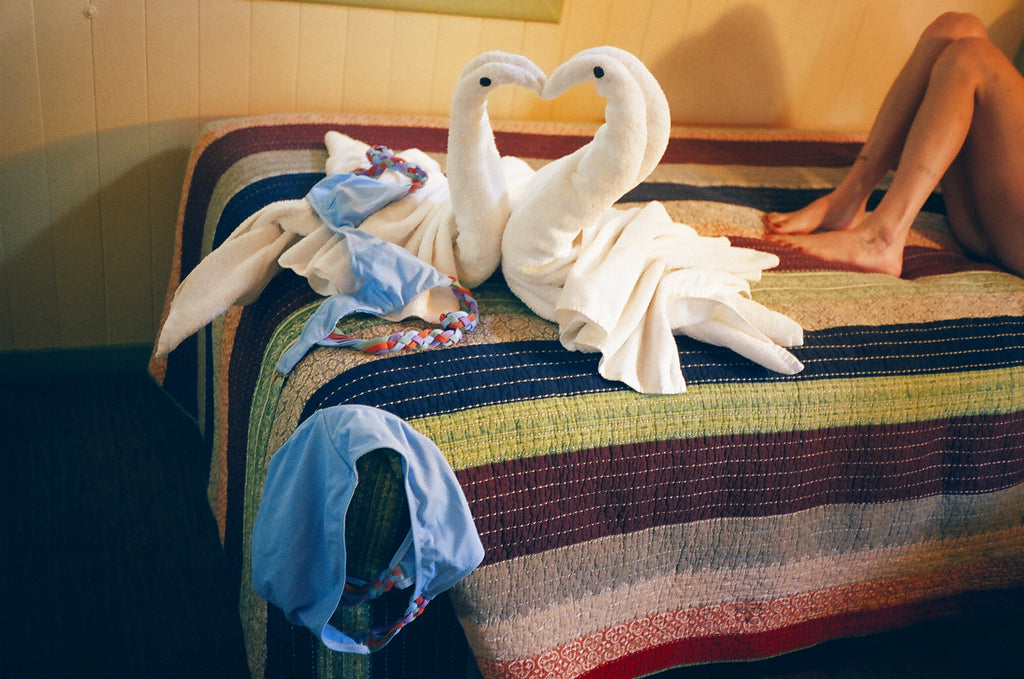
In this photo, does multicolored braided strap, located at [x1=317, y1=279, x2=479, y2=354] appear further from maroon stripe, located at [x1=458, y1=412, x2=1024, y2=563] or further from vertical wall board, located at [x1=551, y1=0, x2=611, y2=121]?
vertical wall board, located at [x1=551, y1=0, x2=611, y2=121]

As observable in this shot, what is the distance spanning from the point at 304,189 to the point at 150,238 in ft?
1.90

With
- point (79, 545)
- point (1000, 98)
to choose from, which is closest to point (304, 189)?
point (79, 545)

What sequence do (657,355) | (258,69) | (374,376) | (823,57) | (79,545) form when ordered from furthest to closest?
(823,57)
(258,69)
(79,545)
(657,355)
(374,376)

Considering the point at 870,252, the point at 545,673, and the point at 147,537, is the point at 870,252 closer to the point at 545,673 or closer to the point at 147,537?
the point at 545,673

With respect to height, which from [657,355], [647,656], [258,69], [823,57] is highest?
[823,57]

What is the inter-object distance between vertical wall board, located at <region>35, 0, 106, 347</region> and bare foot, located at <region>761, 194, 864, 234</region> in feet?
4.48

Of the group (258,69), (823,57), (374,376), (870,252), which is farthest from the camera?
(823,57)

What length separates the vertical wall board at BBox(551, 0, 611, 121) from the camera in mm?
1971

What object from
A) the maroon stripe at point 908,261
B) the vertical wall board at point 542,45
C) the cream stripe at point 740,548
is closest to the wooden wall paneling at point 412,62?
the vertical wall board at point 542,45

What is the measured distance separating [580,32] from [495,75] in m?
1.03

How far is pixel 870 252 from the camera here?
5.16 feet

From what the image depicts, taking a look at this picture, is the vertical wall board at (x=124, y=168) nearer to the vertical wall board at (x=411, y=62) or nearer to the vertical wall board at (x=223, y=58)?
the vertical wall board at (x=223, y=58)

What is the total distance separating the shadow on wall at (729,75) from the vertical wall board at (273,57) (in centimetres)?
88

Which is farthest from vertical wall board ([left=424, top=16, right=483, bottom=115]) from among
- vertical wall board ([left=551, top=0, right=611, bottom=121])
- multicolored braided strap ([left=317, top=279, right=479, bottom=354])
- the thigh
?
the thigh
